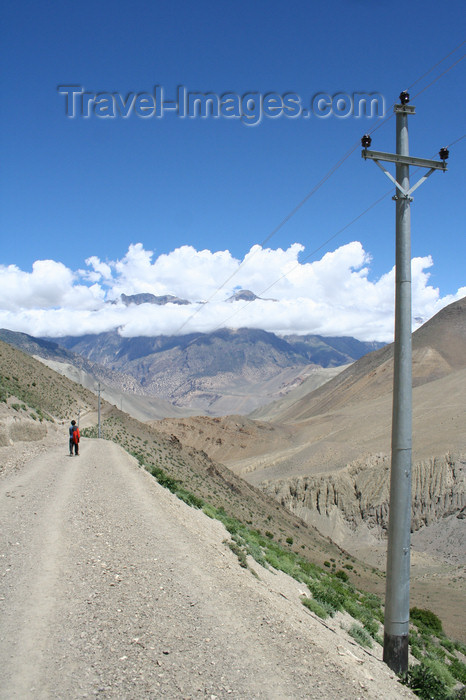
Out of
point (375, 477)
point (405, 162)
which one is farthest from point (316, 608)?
point (375, 477)

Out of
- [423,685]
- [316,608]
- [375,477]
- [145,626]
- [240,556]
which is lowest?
[375,477]

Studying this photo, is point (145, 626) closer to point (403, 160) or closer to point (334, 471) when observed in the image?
point (403, 160)

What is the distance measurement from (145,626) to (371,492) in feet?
197

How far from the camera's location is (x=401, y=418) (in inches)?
318

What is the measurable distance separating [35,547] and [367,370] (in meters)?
151

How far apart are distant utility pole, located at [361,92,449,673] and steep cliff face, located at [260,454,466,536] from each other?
5416cm

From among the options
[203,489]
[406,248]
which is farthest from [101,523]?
[203,489]

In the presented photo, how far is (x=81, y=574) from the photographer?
7824mm

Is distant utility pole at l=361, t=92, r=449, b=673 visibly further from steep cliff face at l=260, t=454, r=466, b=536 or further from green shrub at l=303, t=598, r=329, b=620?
steep cliff face at l=260, t=454, r=466, b=536

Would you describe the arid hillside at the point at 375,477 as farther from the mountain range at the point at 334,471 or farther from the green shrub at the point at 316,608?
the green shrub at the point at 316,608

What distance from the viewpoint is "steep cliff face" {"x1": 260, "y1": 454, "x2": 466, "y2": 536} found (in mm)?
56469

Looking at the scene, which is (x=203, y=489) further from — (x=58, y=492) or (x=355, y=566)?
(x=58, y=492)

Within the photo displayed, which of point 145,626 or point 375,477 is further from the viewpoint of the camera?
point 375,477

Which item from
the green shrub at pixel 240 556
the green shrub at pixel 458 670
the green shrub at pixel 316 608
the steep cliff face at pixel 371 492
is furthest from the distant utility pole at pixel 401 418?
the steep cliff face at pixel 371 492
